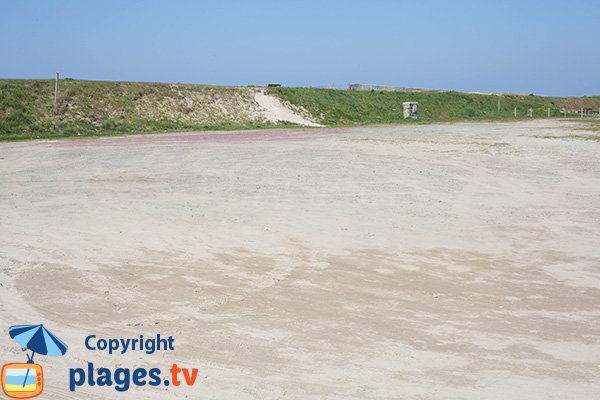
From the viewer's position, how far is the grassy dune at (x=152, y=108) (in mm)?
37469

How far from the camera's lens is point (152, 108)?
145 ft

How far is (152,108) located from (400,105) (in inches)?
1022

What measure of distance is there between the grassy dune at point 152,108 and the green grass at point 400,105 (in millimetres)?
117

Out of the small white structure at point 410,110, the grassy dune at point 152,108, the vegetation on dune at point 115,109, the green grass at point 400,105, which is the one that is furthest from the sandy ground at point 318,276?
the small white structure at point 410,110

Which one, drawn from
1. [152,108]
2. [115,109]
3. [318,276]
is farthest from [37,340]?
[152,108]

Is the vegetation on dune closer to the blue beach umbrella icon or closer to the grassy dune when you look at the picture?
the grassy dune

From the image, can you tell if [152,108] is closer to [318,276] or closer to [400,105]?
[400,105]

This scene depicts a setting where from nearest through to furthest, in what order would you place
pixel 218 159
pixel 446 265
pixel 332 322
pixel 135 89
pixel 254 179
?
pixel 332 322, pixel 446 265, pixel 254 179, pixel 218 159, pixel 135 89

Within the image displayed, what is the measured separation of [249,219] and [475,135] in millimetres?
22658

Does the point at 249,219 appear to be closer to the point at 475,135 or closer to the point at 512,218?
the point at 512,218

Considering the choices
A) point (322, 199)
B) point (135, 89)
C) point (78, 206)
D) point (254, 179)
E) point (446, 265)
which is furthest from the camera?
point (135, 89)

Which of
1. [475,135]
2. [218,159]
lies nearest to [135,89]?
[475,135]

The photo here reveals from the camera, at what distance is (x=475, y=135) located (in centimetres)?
3447

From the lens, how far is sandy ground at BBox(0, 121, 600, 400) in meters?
6.73
